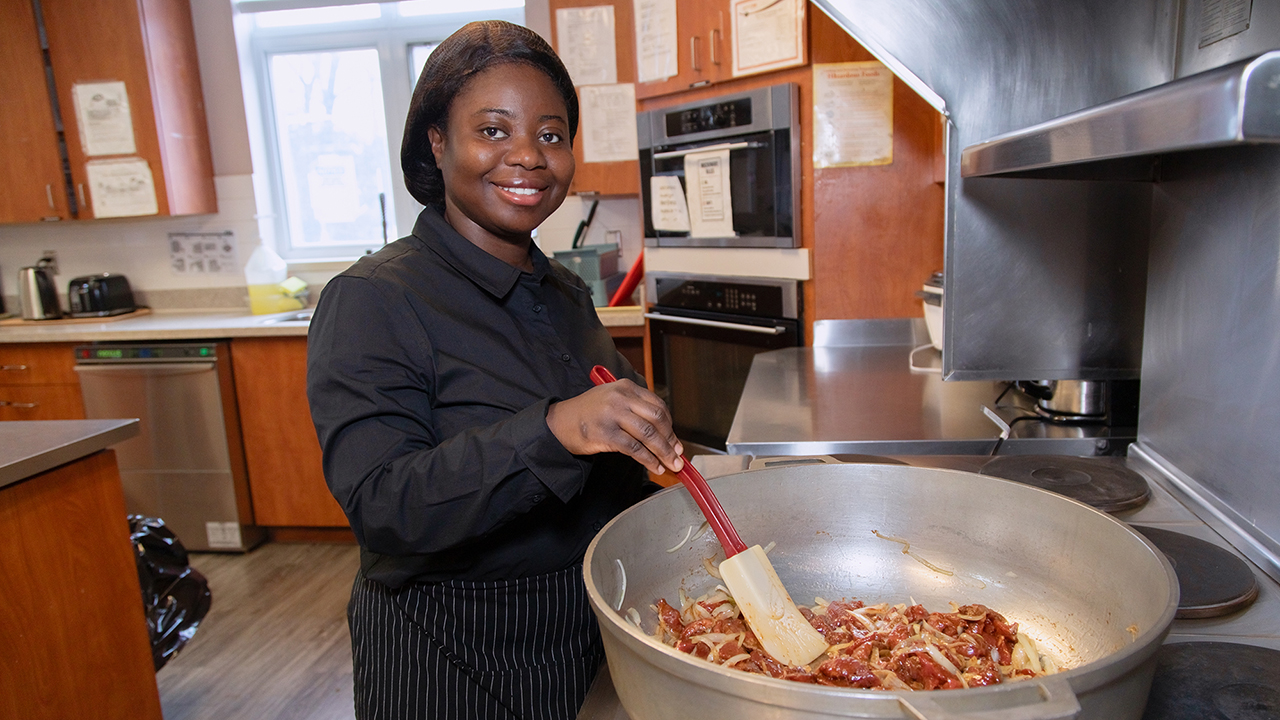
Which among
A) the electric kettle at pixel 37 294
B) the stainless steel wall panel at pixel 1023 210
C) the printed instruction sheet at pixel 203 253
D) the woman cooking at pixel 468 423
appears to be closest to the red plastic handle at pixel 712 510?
the woman cooking at pixel 468 423

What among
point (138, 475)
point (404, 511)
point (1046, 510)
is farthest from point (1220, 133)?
point (138, 475)

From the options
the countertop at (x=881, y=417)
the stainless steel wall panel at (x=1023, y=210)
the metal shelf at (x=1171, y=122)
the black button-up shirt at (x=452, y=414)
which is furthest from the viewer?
the countertop at (x=881, y=417)

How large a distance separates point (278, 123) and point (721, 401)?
104 inches

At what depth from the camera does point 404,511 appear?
88cm

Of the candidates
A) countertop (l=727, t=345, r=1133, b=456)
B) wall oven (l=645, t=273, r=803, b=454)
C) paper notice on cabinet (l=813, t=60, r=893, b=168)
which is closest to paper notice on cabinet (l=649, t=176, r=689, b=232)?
wall oven (l=645, t=273, r=803, b=454)

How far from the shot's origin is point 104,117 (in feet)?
11.3

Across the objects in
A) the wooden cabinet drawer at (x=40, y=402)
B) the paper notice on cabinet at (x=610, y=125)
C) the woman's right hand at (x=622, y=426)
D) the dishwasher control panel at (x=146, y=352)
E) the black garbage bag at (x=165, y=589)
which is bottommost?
the black garbage bag at (x=165, y=589)

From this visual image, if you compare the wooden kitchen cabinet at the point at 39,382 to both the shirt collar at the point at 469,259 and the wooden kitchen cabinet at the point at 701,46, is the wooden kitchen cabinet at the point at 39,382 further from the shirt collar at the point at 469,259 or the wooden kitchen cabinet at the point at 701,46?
the shirt collar at the point at 469,259

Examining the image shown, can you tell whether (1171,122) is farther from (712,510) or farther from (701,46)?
(701,46)

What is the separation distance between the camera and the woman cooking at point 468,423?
0.88 metres

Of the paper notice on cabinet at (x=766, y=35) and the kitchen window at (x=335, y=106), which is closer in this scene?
the paper notice on cabinet at (x=766, y=35)

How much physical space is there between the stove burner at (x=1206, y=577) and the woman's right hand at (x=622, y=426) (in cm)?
50

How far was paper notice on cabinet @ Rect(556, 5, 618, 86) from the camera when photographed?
11.2ft

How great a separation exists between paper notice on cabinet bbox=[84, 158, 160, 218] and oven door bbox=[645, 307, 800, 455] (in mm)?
2254
